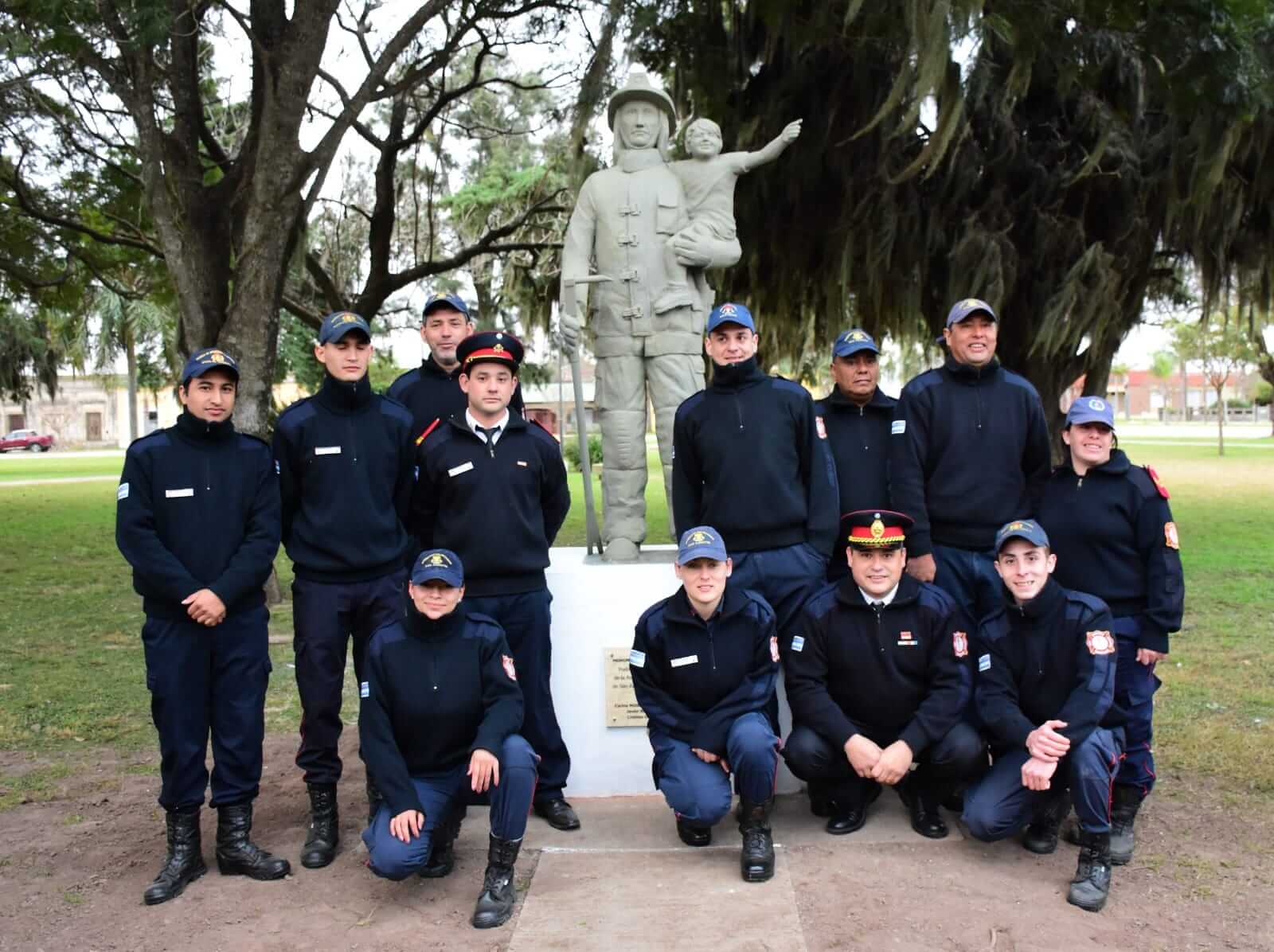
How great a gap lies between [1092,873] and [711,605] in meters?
1.38

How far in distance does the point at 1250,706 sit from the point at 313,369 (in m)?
23.7

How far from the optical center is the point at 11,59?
27.5 feet

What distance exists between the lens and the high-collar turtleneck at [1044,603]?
366 centimetres

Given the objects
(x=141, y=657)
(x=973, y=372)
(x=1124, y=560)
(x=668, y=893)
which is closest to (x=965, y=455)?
(x=973, y=372)

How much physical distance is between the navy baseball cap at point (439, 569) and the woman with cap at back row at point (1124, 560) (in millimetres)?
2012

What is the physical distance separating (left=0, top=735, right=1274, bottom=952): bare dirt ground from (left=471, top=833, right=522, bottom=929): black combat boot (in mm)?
40

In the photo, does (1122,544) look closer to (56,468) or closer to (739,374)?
(739,374)

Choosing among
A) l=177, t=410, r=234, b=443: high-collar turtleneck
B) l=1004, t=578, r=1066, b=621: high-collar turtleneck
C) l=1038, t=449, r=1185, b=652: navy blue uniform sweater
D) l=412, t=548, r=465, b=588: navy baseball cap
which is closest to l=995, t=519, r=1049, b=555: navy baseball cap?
l=1004, t=578, r=1066, b=621: high-collar turtleneck

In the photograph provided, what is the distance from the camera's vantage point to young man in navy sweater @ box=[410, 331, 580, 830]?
395 centimetres

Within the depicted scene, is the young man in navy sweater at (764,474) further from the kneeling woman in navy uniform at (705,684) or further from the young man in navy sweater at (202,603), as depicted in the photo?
the young man in navy sweater at (202,603)

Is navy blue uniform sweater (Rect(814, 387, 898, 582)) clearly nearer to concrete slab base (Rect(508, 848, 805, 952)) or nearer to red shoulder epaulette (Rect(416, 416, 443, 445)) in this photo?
concrete slab base (Rect(508, 848, 805, 952))

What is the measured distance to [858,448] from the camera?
170 inches

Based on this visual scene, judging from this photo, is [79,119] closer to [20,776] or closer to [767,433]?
[20,776]

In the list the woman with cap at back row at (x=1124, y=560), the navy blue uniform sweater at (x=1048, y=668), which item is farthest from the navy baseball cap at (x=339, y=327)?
the woman with cap at back row at (x=1124, y=560)
